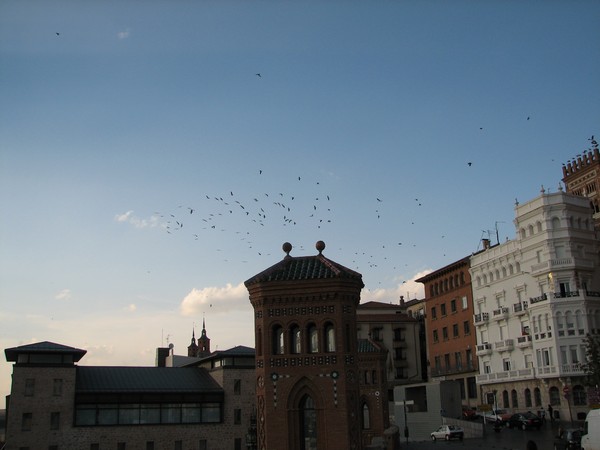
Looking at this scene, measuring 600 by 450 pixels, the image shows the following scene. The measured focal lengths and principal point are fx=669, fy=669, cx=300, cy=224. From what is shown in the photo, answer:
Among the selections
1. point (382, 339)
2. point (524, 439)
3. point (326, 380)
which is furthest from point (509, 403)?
point (326, 380)

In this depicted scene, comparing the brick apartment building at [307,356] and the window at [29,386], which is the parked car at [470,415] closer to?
the brick apartment building at [307,356]

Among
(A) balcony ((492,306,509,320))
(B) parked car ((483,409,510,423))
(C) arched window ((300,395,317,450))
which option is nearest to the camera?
(C) arched window ((300,395,317,450))

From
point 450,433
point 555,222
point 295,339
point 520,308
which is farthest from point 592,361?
point 295,339

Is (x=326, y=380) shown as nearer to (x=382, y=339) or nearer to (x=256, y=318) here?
(x=256, y=318)

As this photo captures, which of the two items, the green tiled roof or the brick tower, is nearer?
the brick tower

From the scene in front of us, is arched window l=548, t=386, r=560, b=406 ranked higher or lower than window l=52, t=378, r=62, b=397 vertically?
lower

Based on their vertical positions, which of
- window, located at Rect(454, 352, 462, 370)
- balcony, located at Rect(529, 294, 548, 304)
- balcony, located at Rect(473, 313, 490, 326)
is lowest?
window, located at Rect(454, 352, 462, 370)

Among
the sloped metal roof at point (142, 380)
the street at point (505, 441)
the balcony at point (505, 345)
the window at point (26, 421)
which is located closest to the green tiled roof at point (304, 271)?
the street at point (505, 441)

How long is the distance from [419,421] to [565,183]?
1531 inches

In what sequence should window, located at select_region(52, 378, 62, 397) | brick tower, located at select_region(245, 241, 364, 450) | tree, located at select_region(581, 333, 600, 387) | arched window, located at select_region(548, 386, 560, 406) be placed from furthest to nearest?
arched window, located at select_region(548, 386, 560, 406) < tree, located at select_region(581, 333, 600, 387) < window, located at select_region(52, 378, 62, 397) < brick tower, located at select_region(245, 241, 364, 450)

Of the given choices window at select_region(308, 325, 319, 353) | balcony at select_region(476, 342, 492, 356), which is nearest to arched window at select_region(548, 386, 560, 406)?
balcony at select_region(476, 342, 492, 356)

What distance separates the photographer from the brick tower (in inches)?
1244

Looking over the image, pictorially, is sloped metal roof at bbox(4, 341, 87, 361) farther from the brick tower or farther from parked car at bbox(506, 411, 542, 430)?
parked car at bbox(506, 411, 542, 430)

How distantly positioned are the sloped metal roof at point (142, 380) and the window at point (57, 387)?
4.60 feet
